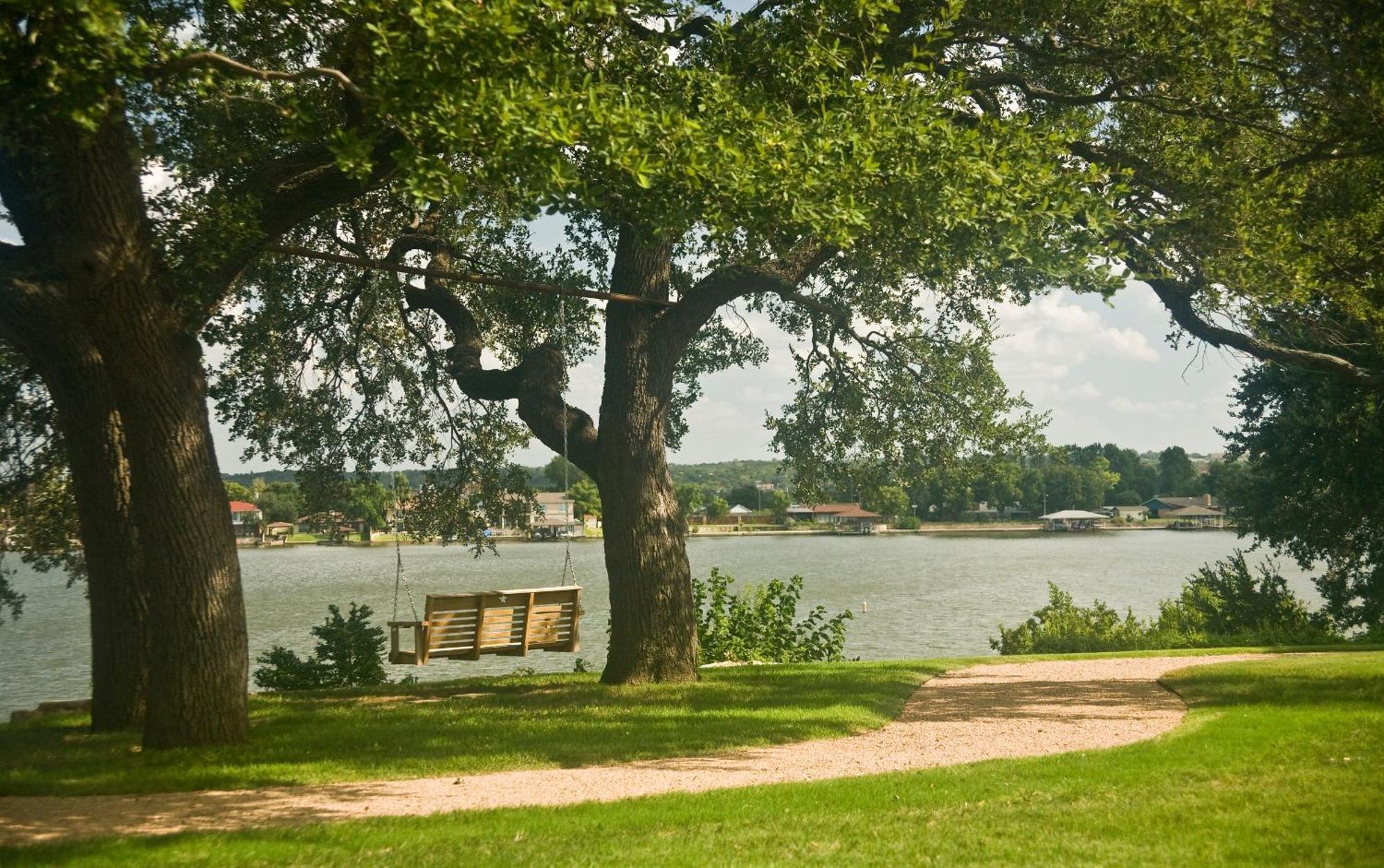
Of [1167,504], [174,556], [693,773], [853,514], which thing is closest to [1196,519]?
[1167,504]

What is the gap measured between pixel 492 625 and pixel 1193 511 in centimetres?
11983

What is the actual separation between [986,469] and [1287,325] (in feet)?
15.0

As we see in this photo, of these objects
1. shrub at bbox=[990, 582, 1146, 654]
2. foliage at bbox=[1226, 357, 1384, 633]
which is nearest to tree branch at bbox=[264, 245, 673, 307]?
shrub at bbox=[990, 582, 1146, 654]

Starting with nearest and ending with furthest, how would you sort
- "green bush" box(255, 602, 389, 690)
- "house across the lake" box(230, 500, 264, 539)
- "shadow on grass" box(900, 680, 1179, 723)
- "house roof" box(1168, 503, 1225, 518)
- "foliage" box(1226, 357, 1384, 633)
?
"shadow on grass" box(900, 680, 1179, 723), "green bush" box(255, 602, 389, 690), "foliage" box(1226, 357, 1384, 633), "house across the lake" box(230, 500, 264, 539), "house roof" box(1168, 503, 1225, 518)

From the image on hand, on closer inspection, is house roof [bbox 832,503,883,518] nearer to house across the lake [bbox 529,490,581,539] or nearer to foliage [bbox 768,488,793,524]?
foliage [bbox 768,488,793,524]

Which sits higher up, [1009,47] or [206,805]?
[1009,47]

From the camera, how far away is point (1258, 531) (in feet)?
83.7

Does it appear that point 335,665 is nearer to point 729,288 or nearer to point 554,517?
point 729,288

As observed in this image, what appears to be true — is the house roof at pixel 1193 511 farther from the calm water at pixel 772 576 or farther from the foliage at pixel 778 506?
the foliage at pixel 778 506

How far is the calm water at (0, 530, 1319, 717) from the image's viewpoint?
80.3 feet

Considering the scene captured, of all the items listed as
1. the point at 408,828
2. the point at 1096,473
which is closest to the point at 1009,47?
the point at 408,828

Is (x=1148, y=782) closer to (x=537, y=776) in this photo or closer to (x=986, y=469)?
(x=537, y=776)

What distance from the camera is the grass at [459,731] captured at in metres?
8.89

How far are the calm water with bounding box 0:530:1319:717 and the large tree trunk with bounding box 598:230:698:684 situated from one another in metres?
8.10
